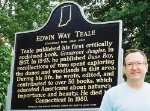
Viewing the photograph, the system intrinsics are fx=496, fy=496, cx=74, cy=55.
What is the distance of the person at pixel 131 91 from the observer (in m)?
4.11

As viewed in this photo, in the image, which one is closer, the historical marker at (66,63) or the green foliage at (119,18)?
the historical marker at (66,63)

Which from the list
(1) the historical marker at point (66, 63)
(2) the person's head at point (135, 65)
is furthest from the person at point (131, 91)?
(1) the historical marker at point (66, 63)

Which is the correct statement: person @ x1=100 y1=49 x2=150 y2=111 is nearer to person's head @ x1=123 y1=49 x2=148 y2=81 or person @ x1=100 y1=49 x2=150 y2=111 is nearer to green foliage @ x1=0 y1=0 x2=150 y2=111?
person's head @ x1=123 y1=49 x2=148 y2=81

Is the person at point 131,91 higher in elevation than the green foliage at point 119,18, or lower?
lower

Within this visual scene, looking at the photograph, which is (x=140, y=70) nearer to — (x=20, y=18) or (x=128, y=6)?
(x=128, y=6)

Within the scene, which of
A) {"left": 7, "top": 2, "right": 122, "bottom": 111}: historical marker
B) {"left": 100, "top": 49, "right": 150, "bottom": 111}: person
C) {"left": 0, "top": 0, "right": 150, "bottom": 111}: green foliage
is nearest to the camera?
{"left": 100, "top": 49, "right": 150, "bottom": 111}: person

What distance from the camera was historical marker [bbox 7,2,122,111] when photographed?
859 centimetres

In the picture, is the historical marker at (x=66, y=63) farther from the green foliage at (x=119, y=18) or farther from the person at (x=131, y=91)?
the person at (x=131, y=91)

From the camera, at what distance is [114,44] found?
856 centimetres

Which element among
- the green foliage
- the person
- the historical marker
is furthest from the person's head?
the green foliage

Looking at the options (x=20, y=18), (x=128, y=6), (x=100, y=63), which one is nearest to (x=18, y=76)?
(x=100, y=63)

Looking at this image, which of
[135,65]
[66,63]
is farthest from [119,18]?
[135,65]

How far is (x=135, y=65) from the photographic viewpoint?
4.18m

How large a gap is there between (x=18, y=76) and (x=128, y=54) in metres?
5.77
